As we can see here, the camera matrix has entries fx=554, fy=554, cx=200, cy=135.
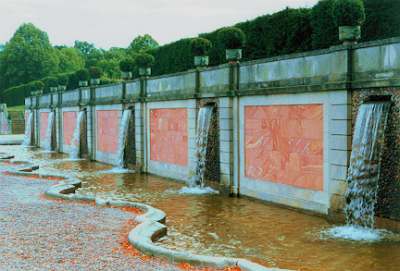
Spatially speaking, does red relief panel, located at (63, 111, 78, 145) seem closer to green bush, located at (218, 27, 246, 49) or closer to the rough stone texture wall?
green bush, located at (218, 27, 246, 49)

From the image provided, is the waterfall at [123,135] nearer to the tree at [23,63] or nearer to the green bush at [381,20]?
the green bush at [381,20]

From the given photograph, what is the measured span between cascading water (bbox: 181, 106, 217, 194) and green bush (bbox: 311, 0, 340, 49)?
7807mm

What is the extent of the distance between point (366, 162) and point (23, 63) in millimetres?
90612

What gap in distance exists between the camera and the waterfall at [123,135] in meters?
28.2

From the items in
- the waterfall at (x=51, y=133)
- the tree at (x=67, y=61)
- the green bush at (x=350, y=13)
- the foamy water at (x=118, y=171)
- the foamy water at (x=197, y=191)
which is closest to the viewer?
the green bush at (x=350, y=13)

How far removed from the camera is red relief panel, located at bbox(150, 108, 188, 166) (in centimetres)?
2317

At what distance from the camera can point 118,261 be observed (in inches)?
388

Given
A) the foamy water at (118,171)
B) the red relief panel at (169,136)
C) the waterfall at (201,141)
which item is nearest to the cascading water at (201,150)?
the waterfall at (201,141)

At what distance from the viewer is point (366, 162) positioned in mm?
13266

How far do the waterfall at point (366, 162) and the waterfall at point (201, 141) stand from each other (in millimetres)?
7890

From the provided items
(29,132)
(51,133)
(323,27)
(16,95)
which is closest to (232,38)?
(323,27)

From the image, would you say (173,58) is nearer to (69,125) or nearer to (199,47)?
(69,125)

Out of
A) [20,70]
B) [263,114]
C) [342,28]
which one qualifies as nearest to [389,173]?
[342,28]

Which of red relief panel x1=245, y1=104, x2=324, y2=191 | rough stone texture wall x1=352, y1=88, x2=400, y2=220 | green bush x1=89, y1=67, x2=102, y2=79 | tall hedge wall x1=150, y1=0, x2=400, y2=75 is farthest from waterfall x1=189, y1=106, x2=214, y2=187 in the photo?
green bush x1=89, y1=67, x2=102, y2=79
